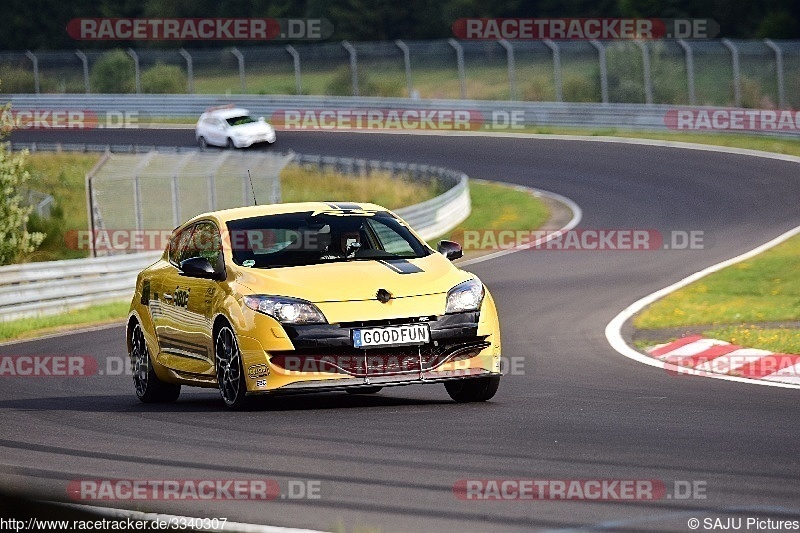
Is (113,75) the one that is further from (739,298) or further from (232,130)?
(739,298)

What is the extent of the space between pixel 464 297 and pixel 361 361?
0.87m

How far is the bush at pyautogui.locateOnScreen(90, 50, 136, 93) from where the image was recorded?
64.1 m

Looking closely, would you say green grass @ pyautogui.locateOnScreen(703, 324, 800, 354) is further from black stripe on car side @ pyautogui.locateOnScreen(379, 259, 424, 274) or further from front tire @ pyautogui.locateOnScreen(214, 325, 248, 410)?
front tire @ pyautogui.locateOnScreen(214, 325, 248, 410)

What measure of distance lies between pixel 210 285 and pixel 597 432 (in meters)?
3.35

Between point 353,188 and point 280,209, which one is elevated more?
point 280,209

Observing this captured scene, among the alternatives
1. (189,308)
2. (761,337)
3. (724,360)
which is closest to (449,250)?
(189,308)

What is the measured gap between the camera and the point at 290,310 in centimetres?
998

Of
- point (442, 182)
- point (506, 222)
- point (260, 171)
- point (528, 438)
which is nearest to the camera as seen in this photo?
point (528, 438)

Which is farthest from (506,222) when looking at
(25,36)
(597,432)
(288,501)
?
(25,36)

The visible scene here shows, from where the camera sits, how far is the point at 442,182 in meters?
36.8

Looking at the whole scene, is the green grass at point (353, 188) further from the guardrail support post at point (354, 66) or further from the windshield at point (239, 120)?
the guardrail support post at point (354, 66)

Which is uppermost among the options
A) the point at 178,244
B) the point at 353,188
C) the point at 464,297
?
the point at 178,244

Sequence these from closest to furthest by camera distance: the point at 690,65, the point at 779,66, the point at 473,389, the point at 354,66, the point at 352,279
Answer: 1. the point at 352,279
2. the point at 473,389
3. the point at 779,66
4. the point at 690,65
5. the point at 354,66

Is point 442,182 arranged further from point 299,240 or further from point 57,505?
point 57,505
